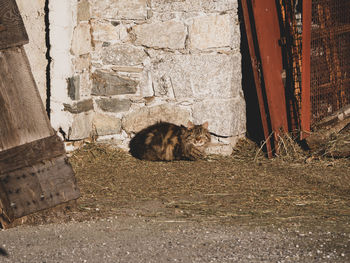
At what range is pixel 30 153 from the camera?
404 centimetres

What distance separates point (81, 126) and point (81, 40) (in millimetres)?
927

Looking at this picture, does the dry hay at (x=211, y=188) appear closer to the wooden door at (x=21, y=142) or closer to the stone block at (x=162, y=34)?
the wooden door at (x=21, y=142)

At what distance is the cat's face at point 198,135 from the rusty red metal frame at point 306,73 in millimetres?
1023

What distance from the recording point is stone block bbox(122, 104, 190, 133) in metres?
6.16

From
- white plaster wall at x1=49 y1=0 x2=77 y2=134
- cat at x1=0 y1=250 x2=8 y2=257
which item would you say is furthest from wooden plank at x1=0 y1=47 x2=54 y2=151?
white plaster wall at x1=49 y1=0 x2=77 y2=134

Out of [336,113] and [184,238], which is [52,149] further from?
[336,113]

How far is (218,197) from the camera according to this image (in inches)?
185

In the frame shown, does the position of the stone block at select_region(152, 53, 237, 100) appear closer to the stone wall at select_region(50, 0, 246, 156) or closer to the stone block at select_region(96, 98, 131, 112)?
the stone wall at select_region(50, 0, 246, 156)

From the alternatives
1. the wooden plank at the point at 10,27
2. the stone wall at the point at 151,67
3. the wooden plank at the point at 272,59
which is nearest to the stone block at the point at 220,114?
the stone wall at the point at 151,67

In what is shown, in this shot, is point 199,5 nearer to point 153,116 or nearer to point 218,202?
point 153,116

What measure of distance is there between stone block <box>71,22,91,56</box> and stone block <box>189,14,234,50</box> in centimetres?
112

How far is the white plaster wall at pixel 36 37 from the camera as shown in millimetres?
5667

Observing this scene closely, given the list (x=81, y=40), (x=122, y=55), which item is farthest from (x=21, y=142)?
(x=122, y=55)

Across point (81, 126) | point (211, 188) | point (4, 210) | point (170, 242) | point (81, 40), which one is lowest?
point (211, 188)
